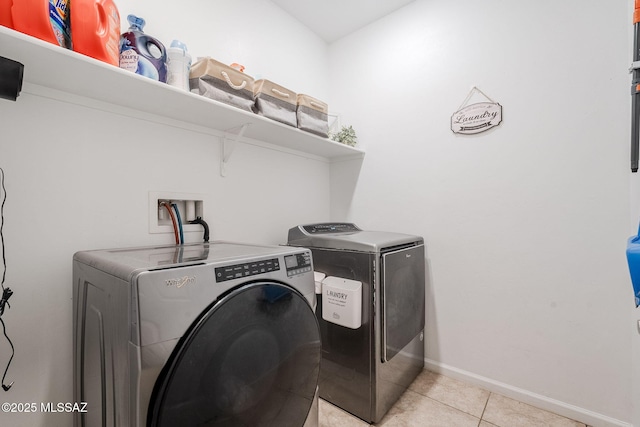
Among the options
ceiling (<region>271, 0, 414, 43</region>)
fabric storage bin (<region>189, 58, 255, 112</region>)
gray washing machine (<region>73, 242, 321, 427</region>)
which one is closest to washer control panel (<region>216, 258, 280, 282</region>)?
gray washing machine (<region>73, 242, 321, 427</region>)

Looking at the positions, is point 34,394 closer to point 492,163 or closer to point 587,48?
point 492,163

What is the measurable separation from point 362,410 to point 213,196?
144 cm

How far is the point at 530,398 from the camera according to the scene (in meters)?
1.58

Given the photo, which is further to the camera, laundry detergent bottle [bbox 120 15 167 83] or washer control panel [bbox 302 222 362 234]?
washer control panel [bbox 302 222 362 234]

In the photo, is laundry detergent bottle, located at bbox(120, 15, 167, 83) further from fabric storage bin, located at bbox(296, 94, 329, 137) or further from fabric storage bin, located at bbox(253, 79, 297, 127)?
fabric storage bin, located at bbox(296, 94, 329, 137)

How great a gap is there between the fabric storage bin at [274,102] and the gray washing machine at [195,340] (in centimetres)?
89

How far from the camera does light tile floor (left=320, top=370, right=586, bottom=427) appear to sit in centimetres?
145

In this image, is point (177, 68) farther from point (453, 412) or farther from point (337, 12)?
point (453, 412)

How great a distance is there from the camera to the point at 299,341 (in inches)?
40.5

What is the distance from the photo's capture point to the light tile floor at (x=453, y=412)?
1.45m

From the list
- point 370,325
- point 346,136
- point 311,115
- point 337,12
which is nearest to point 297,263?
point 370,325

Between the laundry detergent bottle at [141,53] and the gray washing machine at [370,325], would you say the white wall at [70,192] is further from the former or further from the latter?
the gray washing machine at [370,325]

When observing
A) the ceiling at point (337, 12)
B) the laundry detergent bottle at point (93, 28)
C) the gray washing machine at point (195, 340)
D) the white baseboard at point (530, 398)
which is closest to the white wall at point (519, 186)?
the white baseboard at point (530, 398)

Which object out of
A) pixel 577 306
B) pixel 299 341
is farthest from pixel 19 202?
pixel 577 306
